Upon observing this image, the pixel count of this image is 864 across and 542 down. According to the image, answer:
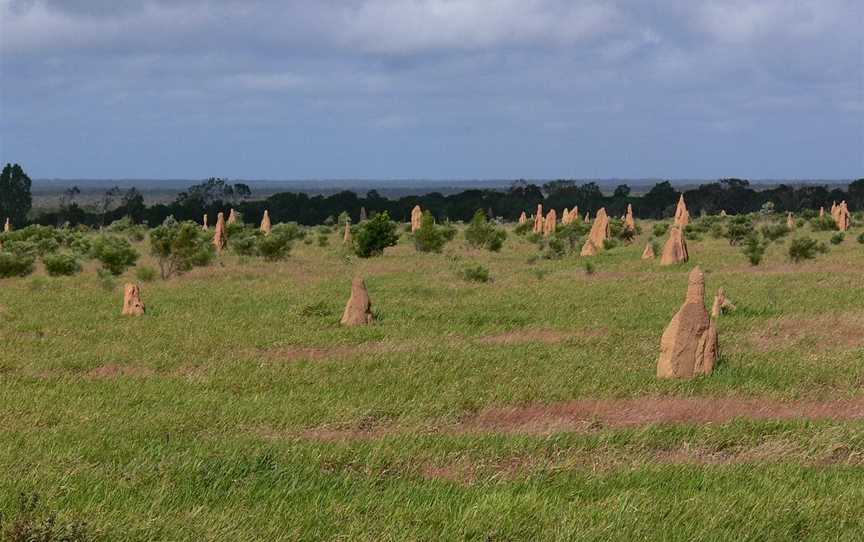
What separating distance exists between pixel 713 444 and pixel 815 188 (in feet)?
287

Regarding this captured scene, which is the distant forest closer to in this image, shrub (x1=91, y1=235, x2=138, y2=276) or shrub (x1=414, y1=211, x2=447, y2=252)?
shrub (x1=414, y1=211, x2=447, y2=252)

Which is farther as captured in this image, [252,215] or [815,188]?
[815,188]

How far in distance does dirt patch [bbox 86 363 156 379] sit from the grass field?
0.17 ft

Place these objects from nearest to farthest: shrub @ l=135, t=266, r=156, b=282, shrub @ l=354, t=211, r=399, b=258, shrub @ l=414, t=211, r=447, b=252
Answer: shrub @ l=135, t=266, r=156, b=282
shrub @ l=354, t=211, r=399, b=258
shrub @ l=414, t=211, r=447, b=252

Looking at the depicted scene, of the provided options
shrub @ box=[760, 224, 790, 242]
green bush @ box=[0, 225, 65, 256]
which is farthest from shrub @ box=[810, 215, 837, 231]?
green bush @ box=[0, 225, 65, 256]

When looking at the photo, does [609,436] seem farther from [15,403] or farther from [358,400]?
[15,403]

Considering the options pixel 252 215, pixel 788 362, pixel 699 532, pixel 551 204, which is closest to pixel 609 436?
pixel 699 532

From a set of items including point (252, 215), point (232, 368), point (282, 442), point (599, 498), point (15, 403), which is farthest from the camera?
point (252, 215)

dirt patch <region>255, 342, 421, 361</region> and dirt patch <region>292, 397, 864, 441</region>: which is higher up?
dirt patch <region>292, 397, 864, 441</region>

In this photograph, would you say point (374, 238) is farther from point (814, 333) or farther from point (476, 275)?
point (814, 333)

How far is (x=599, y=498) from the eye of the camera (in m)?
7.87

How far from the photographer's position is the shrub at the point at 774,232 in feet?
149

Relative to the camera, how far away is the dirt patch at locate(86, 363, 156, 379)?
13266mm

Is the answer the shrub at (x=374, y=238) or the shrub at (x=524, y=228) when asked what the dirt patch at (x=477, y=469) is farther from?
the shrub at (x=524, y=228)
